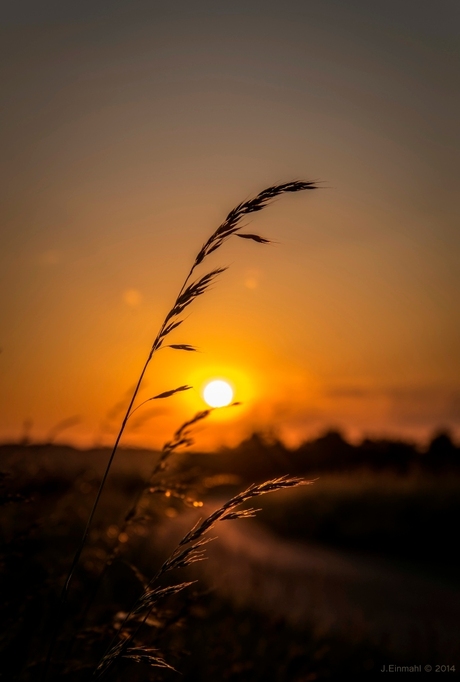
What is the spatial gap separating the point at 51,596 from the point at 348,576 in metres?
6.54

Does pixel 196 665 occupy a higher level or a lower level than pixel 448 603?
higher

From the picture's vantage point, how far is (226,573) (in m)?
5.70

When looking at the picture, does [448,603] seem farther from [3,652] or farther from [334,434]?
[334,434]

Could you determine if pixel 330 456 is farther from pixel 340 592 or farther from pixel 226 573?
pixel 226 573

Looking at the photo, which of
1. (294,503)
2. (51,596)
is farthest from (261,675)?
(294,503)

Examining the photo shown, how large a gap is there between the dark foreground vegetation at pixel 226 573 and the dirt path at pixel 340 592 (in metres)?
0.04

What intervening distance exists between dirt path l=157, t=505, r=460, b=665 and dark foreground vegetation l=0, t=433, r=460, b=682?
4 centimetres

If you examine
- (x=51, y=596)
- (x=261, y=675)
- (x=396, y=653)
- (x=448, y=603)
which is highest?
(x=51, y=596)

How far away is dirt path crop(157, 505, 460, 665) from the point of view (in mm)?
5723

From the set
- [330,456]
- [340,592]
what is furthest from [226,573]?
[330,456]

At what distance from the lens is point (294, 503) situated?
17609mm

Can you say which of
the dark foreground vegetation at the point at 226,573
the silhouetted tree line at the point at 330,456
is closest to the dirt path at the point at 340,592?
the dark foreground vegetation at the point at 226,573

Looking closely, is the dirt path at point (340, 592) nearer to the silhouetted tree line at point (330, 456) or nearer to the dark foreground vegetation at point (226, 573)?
Result: the dark foreground vegetation at point (226, 573)

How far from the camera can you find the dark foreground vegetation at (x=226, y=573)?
2.42 meters
